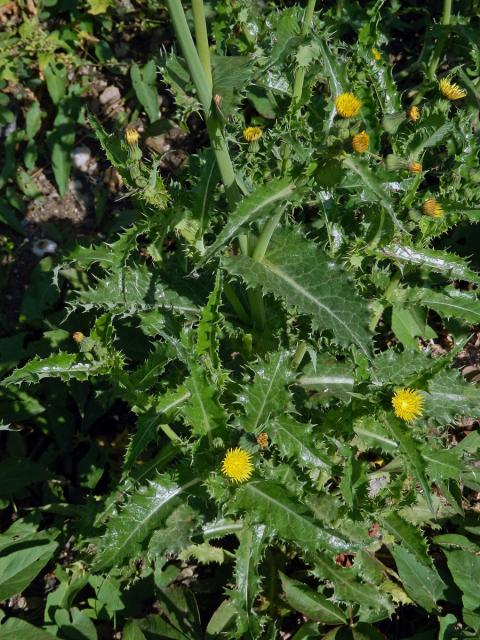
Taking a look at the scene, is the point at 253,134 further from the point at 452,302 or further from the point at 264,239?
the point at 452,302

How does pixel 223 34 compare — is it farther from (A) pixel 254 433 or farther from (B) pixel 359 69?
(A) pixel 254 433

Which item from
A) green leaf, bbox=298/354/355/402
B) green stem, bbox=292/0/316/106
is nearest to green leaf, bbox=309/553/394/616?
green leaf, bbox=298/354/355/402

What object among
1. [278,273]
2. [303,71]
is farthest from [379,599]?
[303,71]

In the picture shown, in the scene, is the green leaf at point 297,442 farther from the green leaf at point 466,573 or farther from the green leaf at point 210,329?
the green leaf at point 466,573

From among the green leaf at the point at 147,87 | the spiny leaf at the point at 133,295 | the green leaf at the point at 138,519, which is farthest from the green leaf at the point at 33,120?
the green leaf at the point at 138,519

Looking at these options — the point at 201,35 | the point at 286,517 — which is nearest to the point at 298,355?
the point at 286,517
